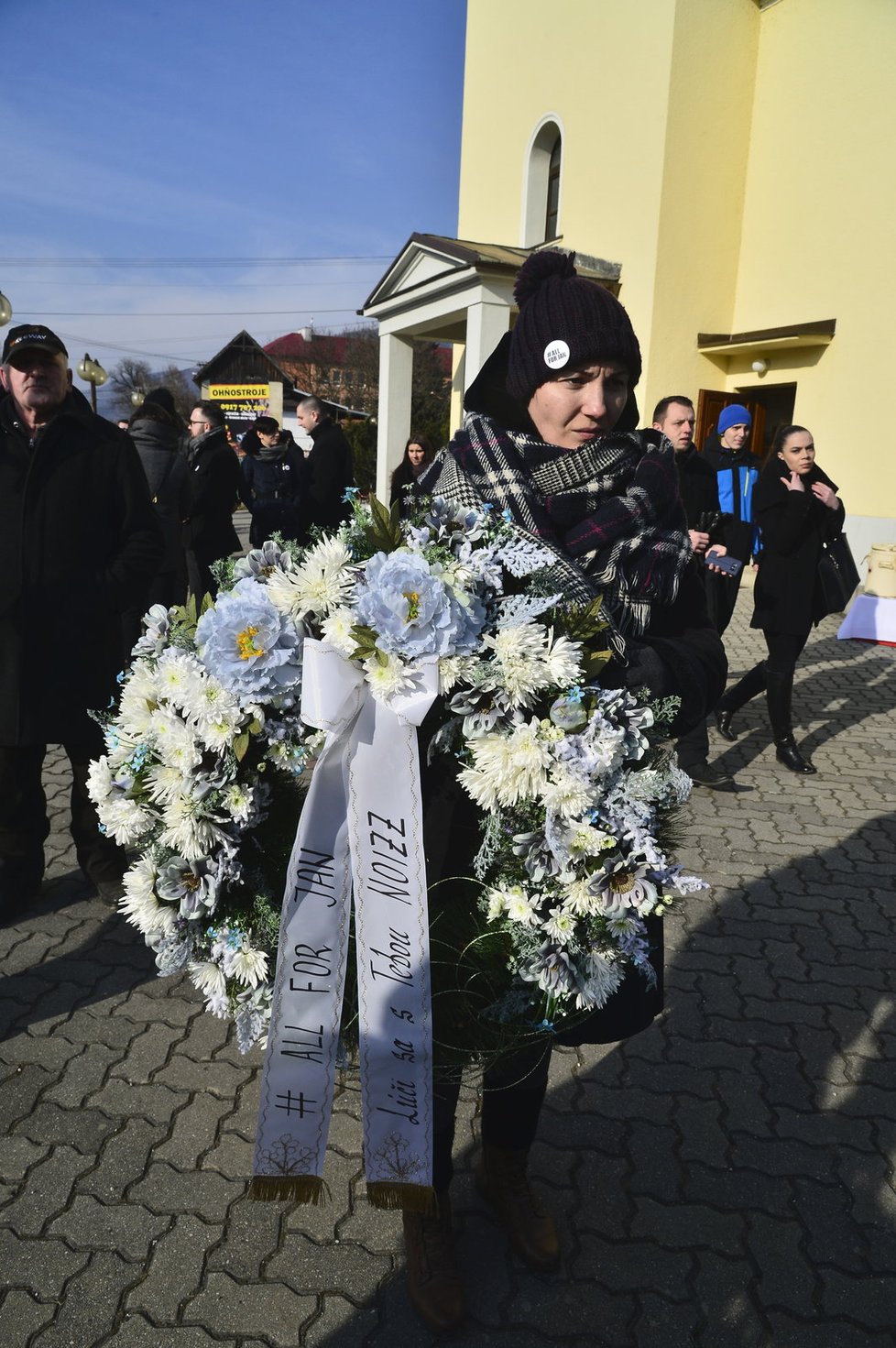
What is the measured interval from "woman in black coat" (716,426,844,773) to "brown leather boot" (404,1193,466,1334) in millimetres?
4248

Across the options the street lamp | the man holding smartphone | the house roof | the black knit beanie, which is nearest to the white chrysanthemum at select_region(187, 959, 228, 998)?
the black knit beanie

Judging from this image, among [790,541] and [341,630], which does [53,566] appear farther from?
[790,541]

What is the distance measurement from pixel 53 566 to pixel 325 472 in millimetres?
5362

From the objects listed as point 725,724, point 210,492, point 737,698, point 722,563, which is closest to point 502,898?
point 722,563

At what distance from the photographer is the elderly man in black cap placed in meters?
3.31

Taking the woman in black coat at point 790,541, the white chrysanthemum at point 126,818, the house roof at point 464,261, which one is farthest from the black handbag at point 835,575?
the house roof at point 464,261

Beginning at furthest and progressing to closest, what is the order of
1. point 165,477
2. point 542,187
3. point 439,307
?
point 542,187, point 439,307, point 165,477

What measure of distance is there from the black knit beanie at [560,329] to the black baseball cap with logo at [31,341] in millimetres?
2056

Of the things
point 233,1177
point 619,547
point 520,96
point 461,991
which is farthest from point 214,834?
point 520,96

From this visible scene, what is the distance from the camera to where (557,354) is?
71.6 inches

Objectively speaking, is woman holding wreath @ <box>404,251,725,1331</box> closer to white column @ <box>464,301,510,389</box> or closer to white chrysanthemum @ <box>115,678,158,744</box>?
white chrysanthemum @ <box>115,678,158,744</box>

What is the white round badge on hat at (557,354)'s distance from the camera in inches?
71.2

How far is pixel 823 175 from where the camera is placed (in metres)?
12.2

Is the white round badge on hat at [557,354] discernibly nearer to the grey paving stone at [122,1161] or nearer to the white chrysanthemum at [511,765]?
the white chrysanthemum at [511,765]
